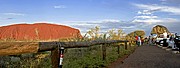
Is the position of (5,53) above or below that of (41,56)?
above

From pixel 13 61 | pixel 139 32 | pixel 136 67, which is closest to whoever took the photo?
pixel 13 61

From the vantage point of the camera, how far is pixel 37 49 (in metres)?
5.63

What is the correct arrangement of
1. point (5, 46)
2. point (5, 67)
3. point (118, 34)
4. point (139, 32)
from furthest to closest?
point (139, 32), point (118, 34), point (5, 67), point (5, 46)

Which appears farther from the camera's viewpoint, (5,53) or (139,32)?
(139,32)

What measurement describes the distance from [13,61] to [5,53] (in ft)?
18.9

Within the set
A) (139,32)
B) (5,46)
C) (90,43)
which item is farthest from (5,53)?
(139,32)

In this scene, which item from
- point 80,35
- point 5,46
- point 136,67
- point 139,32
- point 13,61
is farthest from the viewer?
point 139,32

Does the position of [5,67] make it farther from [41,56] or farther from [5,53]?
[5,53]

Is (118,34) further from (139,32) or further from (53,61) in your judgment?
(139,32)

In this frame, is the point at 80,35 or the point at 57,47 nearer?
the point at 57,47

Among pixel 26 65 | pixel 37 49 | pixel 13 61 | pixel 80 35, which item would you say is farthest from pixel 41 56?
pixel 80 35

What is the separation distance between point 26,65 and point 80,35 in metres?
12.8

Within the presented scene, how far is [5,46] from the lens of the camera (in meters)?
4.85

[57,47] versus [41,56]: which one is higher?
Answer: [57,47]
